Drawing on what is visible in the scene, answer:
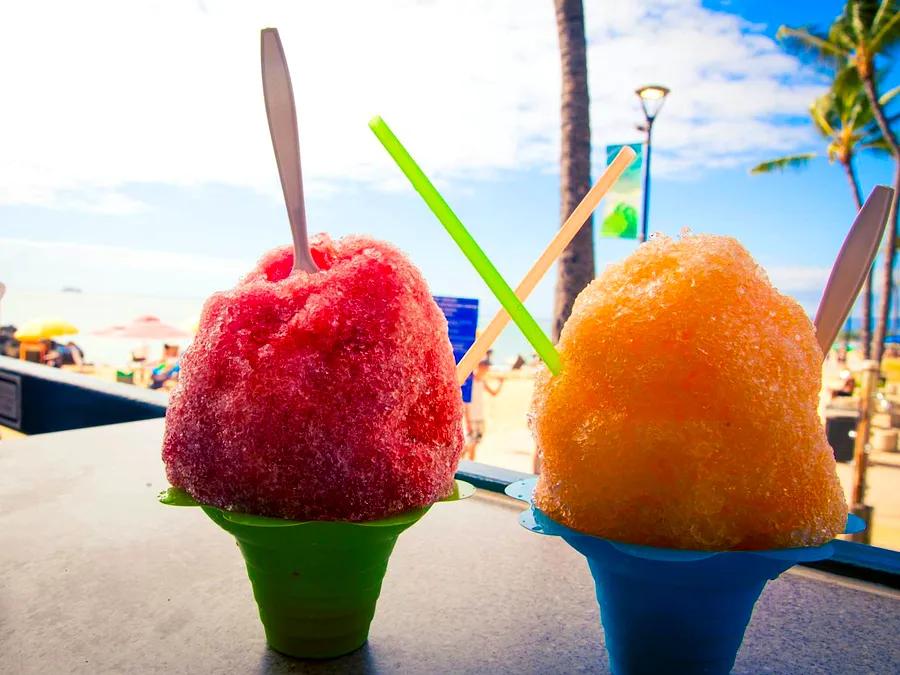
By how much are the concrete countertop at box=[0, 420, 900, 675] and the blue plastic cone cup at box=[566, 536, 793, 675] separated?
0.24 ft

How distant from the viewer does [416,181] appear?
0.73m

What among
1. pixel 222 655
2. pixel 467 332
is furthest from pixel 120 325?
pixel 222 655

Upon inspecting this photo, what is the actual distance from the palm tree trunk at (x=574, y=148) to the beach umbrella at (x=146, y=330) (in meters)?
10.7

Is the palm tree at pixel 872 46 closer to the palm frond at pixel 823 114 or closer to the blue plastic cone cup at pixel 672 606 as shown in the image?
the palm frond at pixel 823 114

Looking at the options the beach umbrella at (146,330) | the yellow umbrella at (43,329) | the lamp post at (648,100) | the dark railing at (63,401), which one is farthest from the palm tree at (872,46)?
the yellow umbrella at (43,329)

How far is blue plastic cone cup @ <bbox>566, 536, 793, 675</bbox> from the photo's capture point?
62 centimetres

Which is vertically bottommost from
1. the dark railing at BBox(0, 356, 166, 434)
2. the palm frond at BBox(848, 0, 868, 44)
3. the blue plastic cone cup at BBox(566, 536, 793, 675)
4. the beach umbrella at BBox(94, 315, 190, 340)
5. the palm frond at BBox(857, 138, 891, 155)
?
the beach umbrella at BBox(94, 315, 190, 340)

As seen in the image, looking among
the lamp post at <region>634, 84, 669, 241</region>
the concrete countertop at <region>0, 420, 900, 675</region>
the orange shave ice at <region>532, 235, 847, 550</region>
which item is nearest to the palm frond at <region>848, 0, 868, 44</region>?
the lamp post at <region>634, 84, 669, 241</region>

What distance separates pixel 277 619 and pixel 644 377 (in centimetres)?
48

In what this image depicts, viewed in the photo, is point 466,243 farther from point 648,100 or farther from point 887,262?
point 887,262

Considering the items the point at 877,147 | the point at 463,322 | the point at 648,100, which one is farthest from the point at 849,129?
the point at 463,322

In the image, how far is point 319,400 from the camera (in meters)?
0.69

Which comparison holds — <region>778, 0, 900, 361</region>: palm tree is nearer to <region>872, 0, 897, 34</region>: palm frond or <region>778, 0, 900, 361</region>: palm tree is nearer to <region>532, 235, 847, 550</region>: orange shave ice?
<region>872, 0, 897, 34</region>: palm frond

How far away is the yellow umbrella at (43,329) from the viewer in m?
12.5
